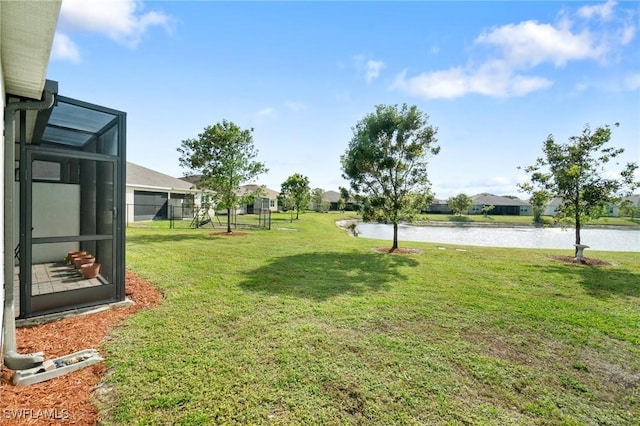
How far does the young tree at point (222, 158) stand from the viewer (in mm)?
14125

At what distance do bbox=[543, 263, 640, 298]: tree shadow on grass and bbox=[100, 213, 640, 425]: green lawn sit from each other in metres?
0.07

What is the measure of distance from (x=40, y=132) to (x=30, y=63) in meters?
2.91

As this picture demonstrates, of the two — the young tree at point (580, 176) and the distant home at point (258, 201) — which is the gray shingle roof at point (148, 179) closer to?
the distant home at point (258, 201)

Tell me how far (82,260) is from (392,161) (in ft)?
28.3

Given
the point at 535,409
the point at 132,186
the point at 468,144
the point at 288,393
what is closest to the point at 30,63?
the point at 288,393

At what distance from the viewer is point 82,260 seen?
5500mm

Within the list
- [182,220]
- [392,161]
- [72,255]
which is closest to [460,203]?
[182,220]

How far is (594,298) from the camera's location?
5.44 m

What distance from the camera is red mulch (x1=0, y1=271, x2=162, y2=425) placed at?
7.20 feet

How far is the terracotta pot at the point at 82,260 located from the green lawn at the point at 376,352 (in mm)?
1098

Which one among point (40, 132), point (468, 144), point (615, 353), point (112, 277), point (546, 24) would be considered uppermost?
point (546, 24)

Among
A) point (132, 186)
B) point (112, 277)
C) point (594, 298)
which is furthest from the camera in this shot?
point (132, 186)

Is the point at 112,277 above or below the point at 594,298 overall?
above

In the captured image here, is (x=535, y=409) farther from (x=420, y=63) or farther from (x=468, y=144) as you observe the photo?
(x=468, y=144)
